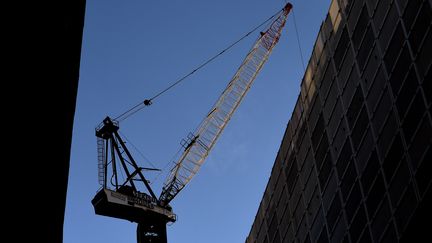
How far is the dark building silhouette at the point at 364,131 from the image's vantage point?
27.8 m

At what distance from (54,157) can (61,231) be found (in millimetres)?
2762

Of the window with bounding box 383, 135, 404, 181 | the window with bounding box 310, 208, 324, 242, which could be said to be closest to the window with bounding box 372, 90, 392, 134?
the window with bounding box 383, 135, 404, 181

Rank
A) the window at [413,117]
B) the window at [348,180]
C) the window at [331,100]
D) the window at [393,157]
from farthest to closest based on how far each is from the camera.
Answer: the window at [331,100] → the window at [348,180] → the window at [393,157] → the window at [413,117]

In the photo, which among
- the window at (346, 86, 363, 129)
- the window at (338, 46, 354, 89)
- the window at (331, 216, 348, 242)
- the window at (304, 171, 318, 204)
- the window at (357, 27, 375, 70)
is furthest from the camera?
the window at (304, 171, 318, 204)

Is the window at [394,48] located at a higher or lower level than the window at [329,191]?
higher

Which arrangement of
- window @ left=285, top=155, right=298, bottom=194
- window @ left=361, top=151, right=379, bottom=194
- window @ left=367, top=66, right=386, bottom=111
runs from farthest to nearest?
1. window @ left=285, top=155, right=298, bottom=194
2. window @ left=361, top=151, right=379, bottom=194
3. window @ left=367, top=66, right=386, bottom=111

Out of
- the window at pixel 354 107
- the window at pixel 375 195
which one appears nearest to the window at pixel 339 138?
the window at pixel 354 107

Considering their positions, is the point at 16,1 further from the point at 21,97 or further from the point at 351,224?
the point at 351,224

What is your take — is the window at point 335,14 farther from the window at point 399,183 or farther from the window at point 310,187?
the window at point 399,183

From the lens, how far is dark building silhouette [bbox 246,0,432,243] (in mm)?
27828

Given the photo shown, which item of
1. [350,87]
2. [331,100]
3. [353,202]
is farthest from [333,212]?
[350,87]

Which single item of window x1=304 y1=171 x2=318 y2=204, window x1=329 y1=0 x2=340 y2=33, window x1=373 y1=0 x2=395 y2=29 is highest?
window x1=329 y1=0 x2=340 y2=33

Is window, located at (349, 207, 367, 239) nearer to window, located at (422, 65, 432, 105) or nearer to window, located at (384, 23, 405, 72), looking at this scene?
window, located at (384, 23, 405, 72)

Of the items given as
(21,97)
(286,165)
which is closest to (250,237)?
(286,165)
